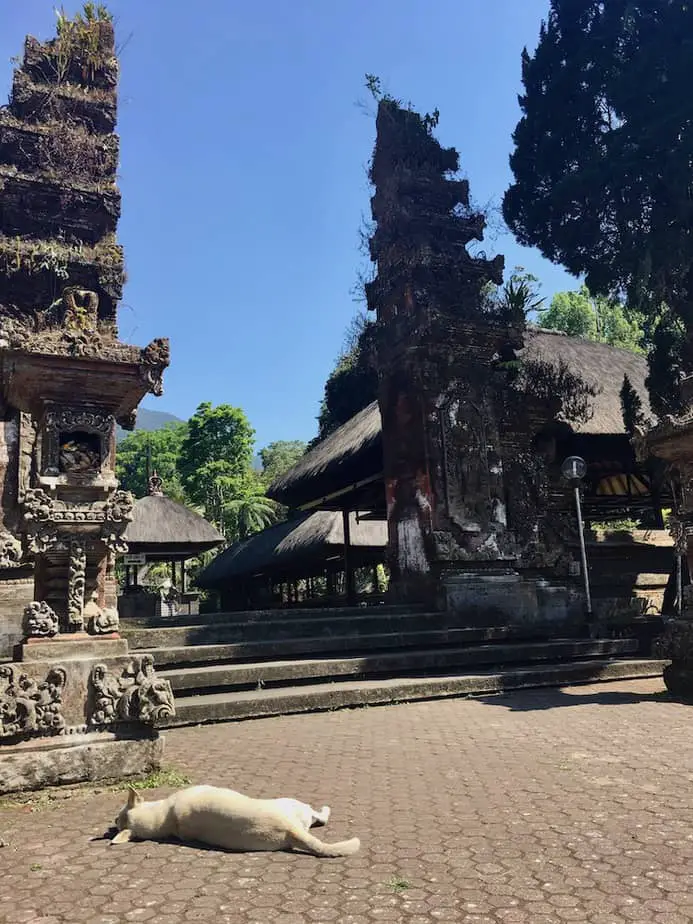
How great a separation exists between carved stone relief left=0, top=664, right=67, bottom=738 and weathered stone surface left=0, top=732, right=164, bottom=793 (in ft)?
0.32

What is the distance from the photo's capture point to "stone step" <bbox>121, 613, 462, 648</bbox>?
7520 millimetres

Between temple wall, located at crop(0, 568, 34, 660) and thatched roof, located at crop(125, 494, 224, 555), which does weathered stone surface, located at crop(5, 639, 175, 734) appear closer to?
temple wall, located at crop(0, 568, 34, 660)

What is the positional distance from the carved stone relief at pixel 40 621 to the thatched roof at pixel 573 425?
8216 millimetres

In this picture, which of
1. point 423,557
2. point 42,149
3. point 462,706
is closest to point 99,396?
point 462,706

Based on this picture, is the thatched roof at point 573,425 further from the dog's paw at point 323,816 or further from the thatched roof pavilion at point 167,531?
the dog's paw at point 323,816

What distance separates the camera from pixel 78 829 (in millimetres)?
3457

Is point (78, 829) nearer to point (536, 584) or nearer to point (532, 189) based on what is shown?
point (536, 584)

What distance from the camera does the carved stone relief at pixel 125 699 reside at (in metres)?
4.38

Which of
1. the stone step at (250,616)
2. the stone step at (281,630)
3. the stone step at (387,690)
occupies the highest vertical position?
the stone step at (250,616)

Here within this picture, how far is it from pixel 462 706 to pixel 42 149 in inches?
493

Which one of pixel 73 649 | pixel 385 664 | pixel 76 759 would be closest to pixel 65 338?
pixel 73 649

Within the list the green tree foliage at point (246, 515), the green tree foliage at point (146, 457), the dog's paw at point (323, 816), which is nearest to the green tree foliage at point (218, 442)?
the green tree foliage at point (246, 515)

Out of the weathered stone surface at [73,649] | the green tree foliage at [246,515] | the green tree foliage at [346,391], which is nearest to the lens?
the weathered stone surface at [73,649]

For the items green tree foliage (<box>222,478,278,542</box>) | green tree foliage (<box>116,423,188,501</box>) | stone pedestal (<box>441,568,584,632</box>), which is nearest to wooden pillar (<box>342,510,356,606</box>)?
stone pedestal (<box>441,568,584,632</box>)
